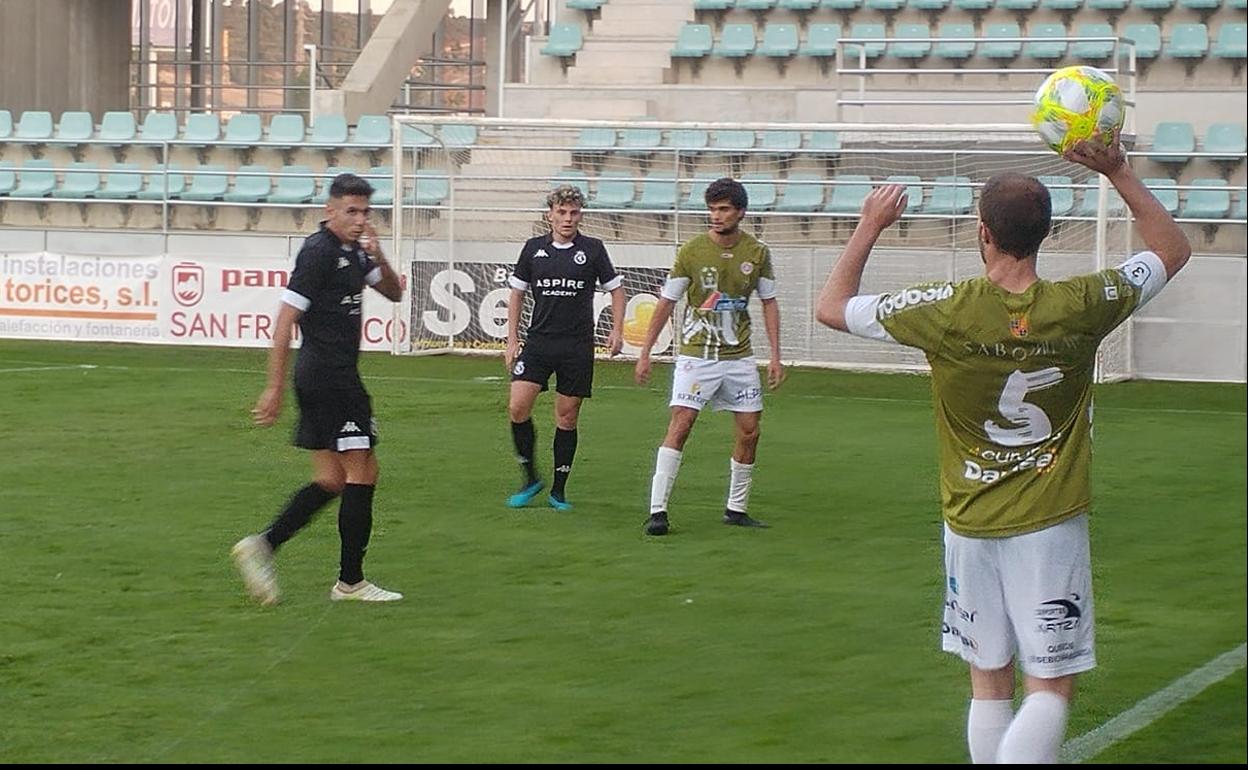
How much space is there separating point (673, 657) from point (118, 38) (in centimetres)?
3060

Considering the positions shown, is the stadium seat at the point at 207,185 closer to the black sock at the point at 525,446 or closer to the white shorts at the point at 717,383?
the black sock at the point at 525,446

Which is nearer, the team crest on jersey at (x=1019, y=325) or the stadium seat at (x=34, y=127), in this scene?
the team crest on jersey at (x=1019, y=325)

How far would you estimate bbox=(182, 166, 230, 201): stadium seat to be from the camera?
24.9m

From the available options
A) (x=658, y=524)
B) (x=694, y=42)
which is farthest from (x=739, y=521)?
(x=694, y=42)

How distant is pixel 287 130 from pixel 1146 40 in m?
12.0

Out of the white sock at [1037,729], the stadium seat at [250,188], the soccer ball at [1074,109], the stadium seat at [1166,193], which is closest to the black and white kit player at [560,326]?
the soccer ball at [1074,109]

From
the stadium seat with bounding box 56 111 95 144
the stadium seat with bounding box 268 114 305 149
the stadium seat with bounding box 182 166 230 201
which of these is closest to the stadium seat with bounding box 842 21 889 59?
the stadium seat with bounding box 268 114 305 149

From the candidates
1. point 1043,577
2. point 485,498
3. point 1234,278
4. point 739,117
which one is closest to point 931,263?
point 739,117

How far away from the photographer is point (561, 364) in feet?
34.3

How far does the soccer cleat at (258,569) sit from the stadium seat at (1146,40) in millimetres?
17584

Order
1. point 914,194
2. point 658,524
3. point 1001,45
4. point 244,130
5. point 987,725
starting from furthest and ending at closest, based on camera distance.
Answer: point 244,130 < point 1001,45 < point 914,194 < point 658,524 < point 987,725

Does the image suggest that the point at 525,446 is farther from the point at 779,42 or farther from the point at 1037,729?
the point at 779,42

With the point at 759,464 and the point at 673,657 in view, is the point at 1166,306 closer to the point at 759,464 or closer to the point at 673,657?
the point at 759,464

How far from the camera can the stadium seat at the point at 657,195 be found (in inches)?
876
